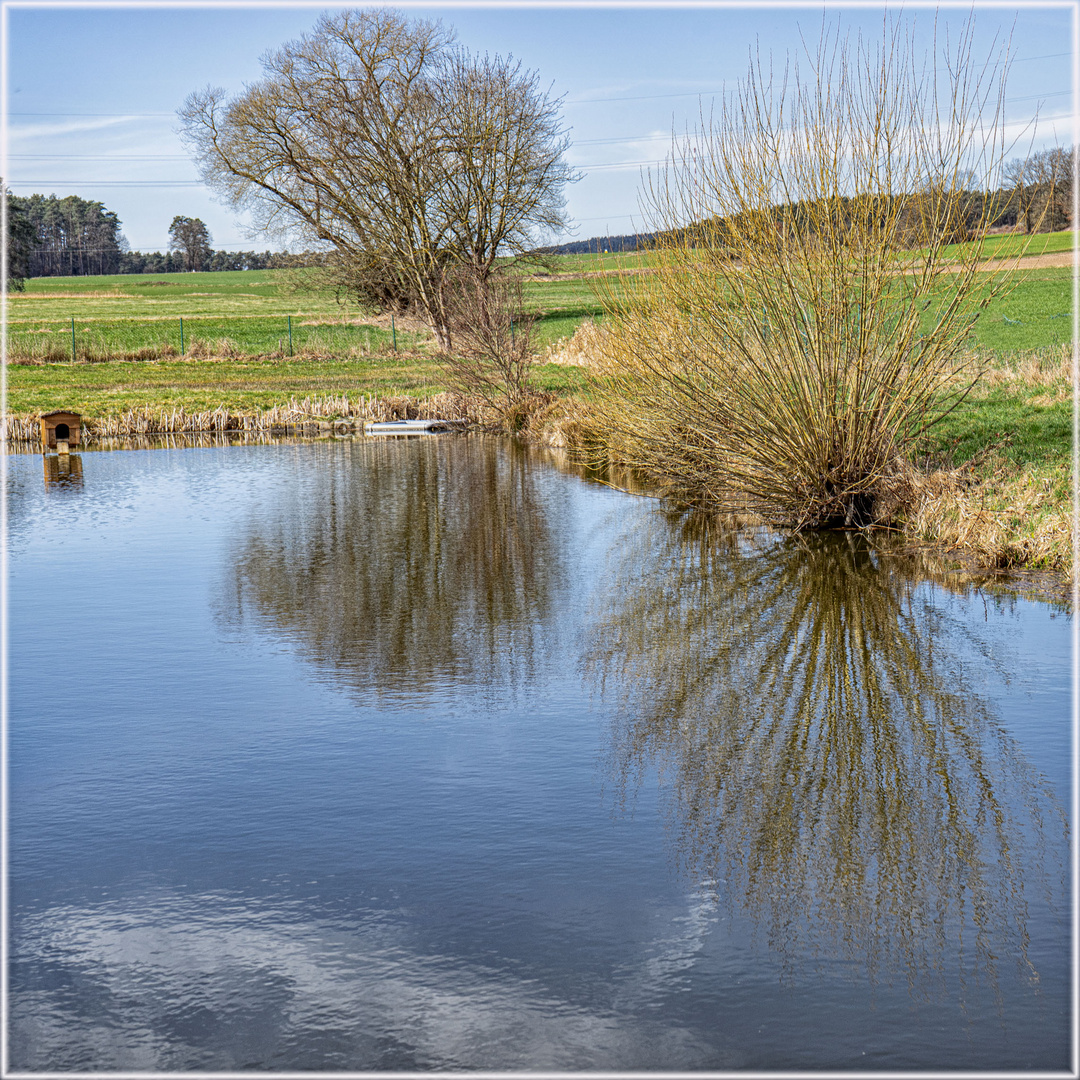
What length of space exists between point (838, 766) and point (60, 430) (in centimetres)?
2046

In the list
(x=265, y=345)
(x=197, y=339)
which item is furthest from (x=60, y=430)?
(x=265, y=345)

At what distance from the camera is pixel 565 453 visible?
2192 cm

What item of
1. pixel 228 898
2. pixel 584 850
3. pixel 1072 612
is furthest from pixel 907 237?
pixel 228 898

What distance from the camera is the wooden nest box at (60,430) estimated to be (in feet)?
74.3

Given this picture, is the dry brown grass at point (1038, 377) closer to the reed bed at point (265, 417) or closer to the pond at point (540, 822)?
the pond at point (540, 822)

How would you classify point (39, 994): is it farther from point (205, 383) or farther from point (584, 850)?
point (205, 383)

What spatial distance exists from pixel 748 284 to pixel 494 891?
789 centimetres

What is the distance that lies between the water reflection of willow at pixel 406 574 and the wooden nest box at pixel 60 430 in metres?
7.34

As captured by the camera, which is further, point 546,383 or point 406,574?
point 546,383

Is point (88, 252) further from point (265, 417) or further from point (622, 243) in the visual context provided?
point (622, 243)

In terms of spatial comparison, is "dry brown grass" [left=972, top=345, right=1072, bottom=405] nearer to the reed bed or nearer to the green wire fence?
the reed bed

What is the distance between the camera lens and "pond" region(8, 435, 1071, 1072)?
4.05 metres

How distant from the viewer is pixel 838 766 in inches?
243

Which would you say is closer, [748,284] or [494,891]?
[494,891]
